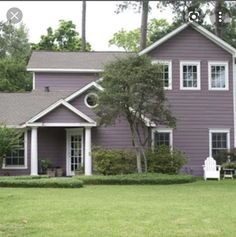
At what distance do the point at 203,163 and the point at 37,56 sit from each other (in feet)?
35.9

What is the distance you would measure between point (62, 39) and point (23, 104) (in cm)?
2589

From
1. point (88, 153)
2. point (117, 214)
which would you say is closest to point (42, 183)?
point (88, 153)

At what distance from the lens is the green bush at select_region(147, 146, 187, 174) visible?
26719mm

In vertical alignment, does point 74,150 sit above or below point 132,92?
below

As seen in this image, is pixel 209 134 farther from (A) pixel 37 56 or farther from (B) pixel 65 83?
(A) pixel 37 56

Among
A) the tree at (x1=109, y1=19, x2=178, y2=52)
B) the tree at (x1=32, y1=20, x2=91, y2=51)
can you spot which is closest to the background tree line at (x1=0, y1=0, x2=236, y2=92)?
the tree at (x1=32, y1=20, x2=91, y2=51)

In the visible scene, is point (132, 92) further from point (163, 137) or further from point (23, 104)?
point (23, 104)

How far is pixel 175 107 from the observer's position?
29.6 metres

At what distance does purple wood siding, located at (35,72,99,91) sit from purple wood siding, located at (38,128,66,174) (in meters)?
3.44

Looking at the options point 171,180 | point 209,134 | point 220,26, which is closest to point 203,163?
→ point 209,134

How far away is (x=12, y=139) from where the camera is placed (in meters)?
24.8

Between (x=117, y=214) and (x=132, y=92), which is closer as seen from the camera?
(x=117, y=214)

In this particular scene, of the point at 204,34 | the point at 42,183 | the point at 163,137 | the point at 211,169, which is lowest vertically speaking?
the point at 42,183

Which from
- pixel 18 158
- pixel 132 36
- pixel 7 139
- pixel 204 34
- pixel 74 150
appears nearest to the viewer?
pixel 7 139
